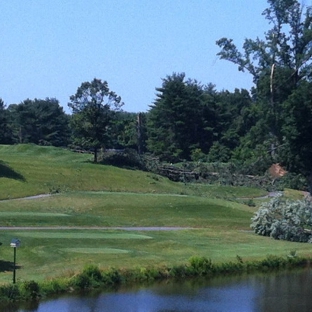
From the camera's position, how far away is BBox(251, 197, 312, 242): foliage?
51.4 metres

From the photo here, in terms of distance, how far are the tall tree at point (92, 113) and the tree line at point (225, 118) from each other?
0.09m

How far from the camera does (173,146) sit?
363 ft

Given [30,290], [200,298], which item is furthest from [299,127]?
[30,290]

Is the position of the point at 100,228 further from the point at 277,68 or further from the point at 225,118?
the point at 225,118

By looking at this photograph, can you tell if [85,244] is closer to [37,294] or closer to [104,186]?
[37,294]

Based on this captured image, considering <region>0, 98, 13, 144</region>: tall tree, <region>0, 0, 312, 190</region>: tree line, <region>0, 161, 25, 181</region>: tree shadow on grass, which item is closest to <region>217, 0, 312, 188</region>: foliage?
<region>0, 0, 312, 190</region>: tree line

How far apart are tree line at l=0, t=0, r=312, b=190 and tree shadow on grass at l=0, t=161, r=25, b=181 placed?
11.2 metres

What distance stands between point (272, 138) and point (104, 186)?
1537 cm

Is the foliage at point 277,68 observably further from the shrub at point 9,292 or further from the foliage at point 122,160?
the shrub at point 9,292

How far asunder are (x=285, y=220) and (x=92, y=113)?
30.0 metres

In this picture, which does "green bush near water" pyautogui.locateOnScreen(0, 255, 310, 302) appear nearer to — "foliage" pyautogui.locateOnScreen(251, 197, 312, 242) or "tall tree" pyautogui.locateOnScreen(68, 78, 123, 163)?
"foliage" pyautogui.locateOnScreen(251, 197, 312, 242)

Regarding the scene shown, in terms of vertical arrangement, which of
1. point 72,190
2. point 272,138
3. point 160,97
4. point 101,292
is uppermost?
point 160,97

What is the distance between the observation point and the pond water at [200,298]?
98.0 feet

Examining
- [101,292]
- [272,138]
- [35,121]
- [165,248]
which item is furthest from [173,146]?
[101,292]
